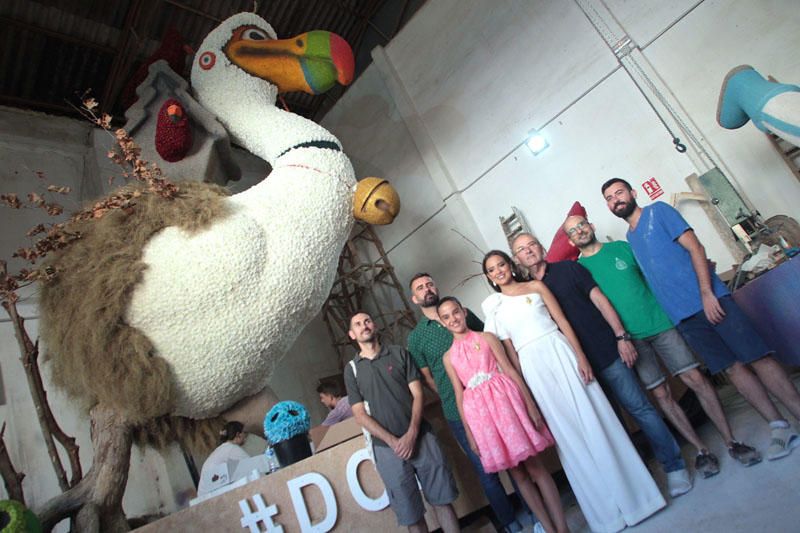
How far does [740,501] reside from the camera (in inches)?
48.2

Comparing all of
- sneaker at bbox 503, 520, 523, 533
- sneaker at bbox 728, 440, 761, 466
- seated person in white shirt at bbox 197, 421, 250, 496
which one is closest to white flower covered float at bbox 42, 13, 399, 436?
seated person in white shirt at bbox 197, 421, 250, 496

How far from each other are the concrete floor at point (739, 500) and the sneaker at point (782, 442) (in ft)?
0.06

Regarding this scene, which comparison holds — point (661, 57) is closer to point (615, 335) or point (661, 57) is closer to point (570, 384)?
point (615, 335)

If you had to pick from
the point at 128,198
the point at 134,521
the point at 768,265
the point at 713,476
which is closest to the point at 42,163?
the point at 128,198

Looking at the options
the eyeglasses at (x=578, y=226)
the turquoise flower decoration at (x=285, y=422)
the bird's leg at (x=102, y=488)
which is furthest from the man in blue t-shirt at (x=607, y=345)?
the bird's leg at (x=102, y=488)

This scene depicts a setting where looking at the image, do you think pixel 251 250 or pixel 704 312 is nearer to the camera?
pixel 704 312

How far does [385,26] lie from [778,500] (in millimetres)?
5105

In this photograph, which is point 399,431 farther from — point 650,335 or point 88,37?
point 88,37

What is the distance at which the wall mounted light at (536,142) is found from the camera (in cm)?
354

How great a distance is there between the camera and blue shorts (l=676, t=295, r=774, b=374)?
1.47 metres

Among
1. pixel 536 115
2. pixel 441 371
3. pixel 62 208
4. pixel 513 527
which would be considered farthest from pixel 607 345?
pixel 536 115

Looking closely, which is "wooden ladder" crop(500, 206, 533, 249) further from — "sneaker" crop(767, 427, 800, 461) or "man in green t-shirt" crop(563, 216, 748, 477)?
"sneaker" crop(767, 427, 800, 461)

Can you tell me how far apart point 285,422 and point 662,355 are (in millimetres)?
1440

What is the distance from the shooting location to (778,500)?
1.15 m
